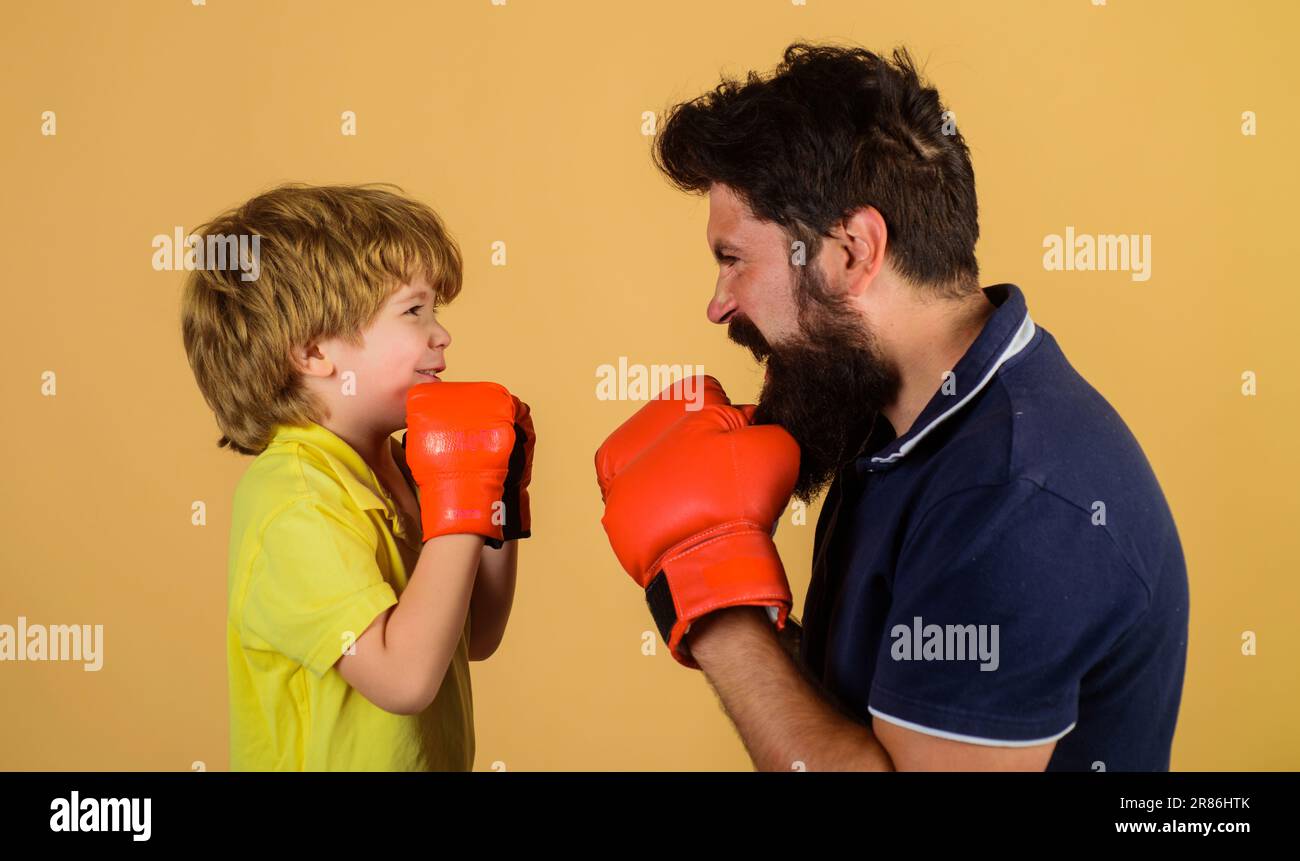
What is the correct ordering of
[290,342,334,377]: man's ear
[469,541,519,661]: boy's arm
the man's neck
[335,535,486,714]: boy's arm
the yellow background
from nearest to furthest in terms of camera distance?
[335,535,486,714]: boy's arm, the man's neck, [290,342,334,377]: man's ear, [469,541,519,661]: boy's arm, the yellow background

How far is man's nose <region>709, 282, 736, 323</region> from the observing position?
1.94 m

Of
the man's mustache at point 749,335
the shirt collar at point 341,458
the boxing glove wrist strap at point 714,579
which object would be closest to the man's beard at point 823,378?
the man's mustache at point 749,335

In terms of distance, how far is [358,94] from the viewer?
307 centimetres

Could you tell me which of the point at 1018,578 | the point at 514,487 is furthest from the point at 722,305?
the point at 1018,578

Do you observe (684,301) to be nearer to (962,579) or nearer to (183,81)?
(183,81)

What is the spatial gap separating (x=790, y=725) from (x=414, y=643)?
1.65 ft

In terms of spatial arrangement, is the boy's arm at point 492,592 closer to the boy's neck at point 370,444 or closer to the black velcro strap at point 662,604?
the boy's neck at point 370,444

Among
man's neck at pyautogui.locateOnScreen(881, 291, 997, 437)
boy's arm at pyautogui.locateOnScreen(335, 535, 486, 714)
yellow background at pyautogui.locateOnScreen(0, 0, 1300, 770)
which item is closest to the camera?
boy's arm at pyautogui.locateOnScreen(335, 535, 486, 714)

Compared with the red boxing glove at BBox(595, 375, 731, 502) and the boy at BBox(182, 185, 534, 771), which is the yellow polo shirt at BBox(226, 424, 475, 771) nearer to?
the boy at BBox(182, 185, 534, 771)

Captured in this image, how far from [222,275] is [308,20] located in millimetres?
1420

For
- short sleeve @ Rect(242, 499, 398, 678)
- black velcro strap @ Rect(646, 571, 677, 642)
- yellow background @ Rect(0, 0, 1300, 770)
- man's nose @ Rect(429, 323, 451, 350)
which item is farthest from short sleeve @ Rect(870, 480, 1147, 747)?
yellow background @ Rect(0, 0, 1300, 770)

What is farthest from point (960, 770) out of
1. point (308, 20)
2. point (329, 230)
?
point (308, 20)

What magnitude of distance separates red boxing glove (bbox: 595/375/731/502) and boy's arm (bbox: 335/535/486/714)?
33 centimetres

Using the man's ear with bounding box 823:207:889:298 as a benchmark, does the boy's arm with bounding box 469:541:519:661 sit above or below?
below
